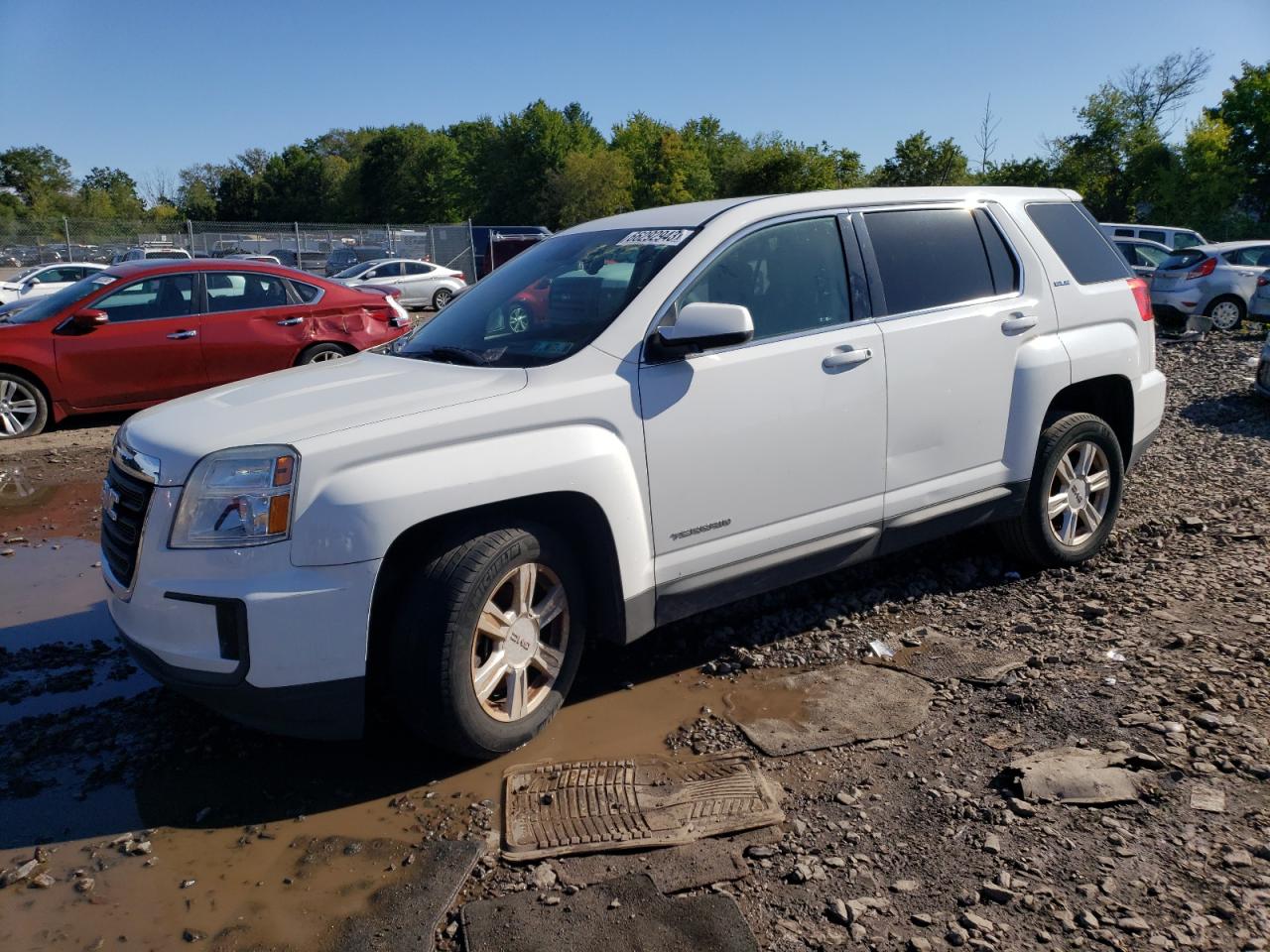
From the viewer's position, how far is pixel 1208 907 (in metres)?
2.68

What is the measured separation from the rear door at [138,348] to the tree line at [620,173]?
106ft

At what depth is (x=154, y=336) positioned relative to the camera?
9484 millimetres

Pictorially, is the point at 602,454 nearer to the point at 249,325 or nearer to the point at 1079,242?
the point at 1079,242

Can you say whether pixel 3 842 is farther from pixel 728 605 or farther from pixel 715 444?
pixel 728 605

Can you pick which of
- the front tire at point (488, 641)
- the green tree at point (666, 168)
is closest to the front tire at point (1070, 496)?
the front tire at point (488, 641)

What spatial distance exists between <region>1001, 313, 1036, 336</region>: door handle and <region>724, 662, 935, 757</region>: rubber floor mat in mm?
1762

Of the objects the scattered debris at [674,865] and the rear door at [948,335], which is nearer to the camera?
the scattered debris at [674,865]

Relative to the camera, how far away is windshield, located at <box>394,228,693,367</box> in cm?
383

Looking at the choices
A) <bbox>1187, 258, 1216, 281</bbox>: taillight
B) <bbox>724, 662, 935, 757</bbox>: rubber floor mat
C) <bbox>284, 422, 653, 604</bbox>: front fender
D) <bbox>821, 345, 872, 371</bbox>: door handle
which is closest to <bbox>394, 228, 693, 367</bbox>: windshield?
<bbox>284, 422, 653, 604</bbox>: front fender

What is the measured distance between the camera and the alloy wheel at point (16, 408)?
9.16 meters

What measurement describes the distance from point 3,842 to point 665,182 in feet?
202

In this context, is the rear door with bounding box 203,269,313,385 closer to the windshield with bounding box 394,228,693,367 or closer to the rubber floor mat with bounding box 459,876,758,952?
the windshield with bounding box 394,228,693,367

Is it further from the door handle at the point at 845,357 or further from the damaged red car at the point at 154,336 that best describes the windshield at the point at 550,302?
the damaged red car at the point at 154,336

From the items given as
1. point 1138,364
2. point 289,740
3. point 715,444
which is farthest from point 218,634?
point 1138,364
